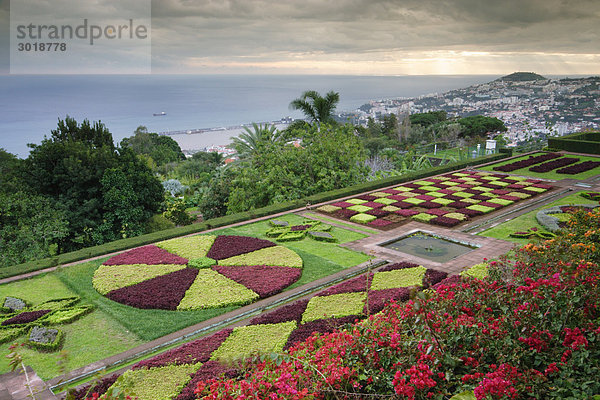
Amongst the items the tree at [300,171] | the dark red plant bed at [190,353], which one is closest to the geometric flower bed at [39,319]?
the dark red plant bed at [190,353]

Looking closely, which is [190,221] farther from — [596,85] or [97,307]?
[596,85]

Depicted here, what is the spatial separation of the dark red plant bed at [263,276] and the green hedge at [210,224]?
3.41m

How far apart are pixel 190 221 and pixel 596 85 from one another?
51.7 meters

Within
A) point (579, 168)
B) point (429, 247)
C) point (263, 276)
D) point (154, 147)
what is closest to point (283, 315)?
point (263, 276)

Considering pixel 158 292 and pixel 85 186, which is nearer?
pixel 158 292

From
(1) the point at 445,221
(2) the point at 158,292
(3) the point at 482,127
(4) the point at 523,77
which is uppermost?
(4) the point at 523,77

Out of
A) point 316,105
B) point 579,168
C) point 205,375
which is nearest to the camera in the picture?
point 205,375

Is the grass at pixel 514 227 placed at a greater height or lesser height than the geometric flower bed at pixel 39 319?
greater

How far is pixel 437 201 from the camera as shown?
1633 cm

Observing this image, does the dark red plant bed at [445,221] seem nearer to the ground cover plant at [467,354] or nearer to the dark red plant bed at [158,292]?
the dark red plant bed at [158,292]

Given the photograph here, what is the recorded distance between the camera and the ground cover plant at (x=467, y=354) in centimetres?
404

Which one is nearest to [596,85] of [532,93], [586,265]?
[532,93]

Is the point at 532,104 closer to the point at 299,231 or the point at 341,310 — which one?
the point at 299,231

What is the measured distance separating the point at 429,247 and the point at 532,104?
5266 centimetres
